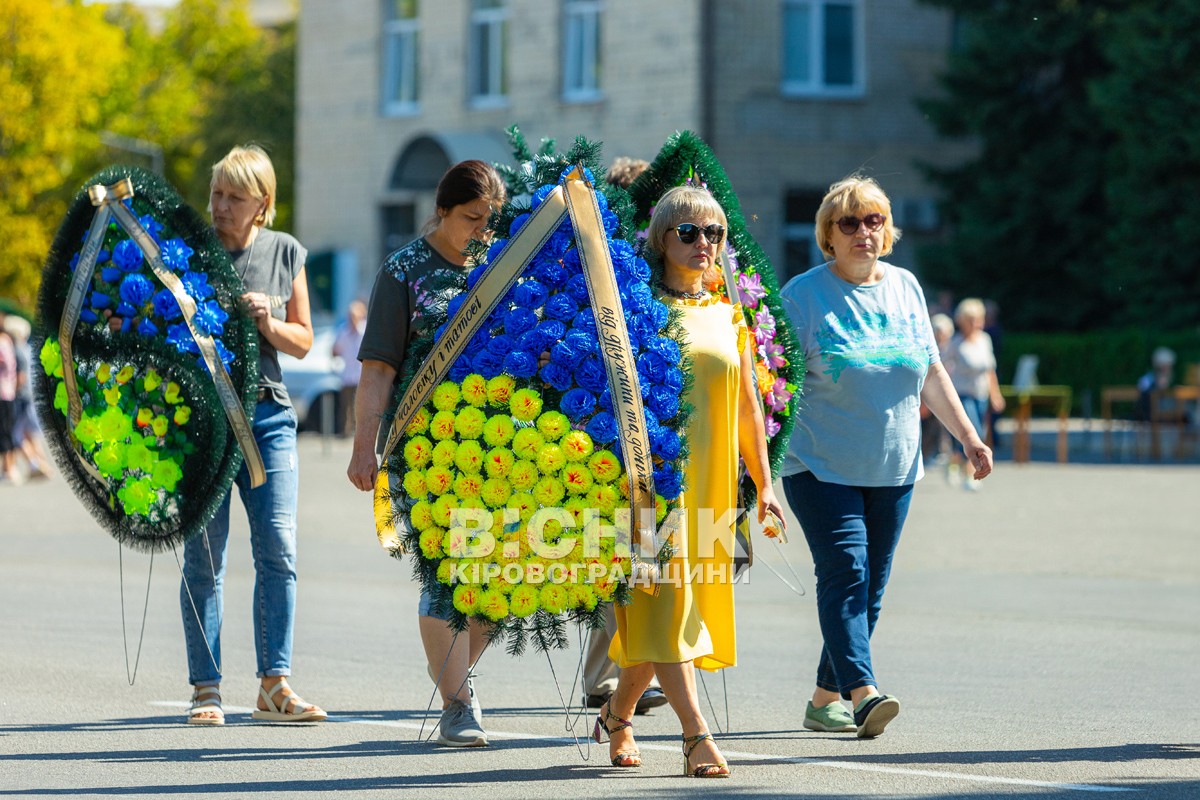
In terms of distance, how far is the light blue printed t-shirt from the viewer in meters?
7.11

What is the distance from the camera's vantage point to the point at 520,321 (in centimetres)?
627

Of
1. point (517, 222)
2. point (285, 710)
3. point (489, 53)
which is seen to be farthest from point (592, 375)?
point (489, 53)

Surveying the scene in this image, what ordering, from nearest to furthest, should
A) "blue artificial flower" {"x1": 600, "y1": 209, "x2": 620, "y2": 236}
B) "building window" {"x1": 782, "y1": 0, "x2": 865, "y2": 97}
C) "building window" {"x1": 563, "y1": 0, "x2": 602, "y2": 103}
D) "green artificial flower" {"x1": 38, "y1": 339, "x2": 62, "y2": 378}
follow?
"blue artificial flower" {"x1": 600, "y1": 209, "x2": 620, "y2": 236} < "green artificial flower" {"x1": 38, "y1": 339, "x2": 62, "y2": 378} < "building window" {"x1": 782, "y1": 0, "x2": 865, "y2": 97} < "building window" {"x1": 563, "y1": 0, "x2": 602, "y2": 103}

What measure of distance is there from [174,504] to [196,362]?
527 mm

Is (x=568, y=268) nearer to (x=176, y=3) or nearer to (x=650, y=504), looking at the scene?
(x=650, y=504)

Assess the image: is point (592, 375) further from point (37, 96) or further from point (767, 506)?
point (37, 96)

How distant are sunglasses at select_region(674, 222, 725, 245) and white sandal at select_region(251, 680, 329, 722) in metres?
2.32

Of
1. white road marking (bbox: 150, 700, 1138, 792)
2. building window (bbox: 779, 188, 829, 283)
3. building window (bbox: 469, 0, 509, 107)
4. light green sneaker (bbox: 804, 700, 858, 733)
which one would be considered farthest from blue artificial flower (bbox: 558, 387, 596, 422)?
building window (bbox: 469, 0, 509, 107)

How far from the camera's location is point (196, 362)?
717cm

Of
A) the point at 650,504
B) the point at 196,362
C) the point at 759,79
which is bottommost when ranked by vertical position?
the point at 650,504


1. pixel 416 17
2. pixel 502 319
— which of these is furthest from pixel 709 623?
pixel 416 17

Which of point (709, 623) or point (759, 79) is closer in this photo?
point (709, 623)

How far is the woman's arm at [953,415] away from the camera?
729 cm

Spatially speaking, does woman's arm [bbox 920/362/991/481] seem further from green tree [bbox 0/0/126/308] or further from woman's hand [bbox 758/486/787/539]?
green tree [bbox 0/0/126/308]
